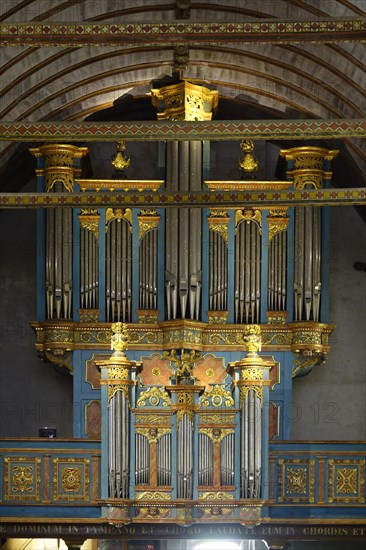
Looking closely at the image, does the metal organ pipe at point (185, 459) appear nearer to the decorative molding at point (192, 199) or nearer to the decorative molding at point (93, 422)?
the decorative molding at point (93, 422)

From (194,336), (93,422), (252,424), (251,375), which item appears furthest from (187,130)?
(93,422)

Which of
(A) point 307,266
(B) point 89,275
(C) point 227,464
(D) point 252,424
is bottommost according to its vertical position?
(C) point 227,464

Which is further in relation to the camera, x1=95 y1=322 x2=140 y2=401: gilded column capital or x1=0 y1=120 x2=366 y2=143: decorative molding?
x1=95 y1=322 x2=140 y2=401: gilded column capital

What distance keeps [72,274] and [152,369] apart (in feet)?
6.82

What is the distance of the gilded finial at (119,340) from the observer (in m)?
23.5

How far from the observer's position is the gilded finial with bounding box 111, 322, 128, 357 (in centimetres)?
2348

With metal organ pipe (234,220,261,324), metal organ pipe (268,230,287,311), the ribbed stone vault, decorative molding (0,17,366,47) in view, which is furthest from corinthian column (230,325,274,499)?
decorative molding (0,17,366,47)

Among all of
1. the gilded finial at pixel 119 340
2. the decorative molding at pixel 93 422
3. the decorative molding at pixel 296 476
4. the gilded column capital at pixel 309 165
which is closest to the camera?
the decorative molding at pixel 296 476

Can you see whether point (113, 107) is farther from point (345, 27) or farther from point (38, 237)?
point (345, 27)

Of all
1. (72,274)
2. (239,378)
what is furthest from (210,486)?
(72,274)

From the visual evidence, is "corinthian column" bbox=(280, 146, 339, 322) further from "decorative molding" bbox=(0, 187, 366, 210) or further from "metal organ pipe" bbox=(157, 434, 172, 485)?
"decorative molding" bbox=(0, 187, 366, 210)

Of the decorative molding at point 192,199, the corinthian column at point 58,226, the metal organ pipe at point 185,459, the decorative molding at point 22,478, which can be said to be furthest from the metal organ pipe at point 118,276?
the decorative molding at point 192,199

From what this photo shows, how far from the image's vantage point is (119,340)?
933 inches

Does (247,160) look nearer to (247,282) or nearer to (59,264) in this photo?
(247,282)
